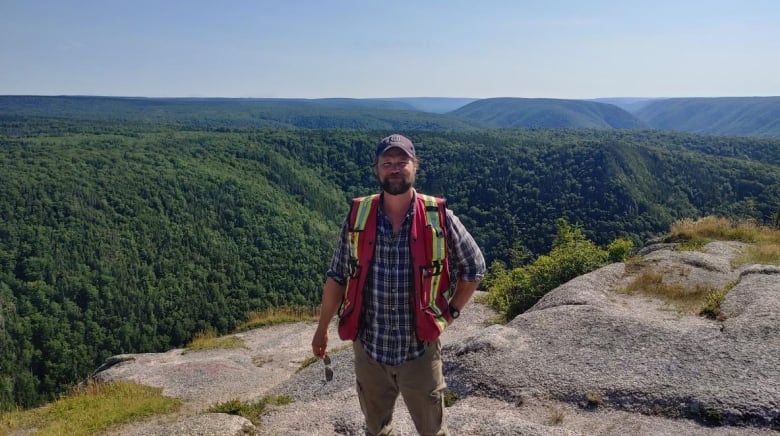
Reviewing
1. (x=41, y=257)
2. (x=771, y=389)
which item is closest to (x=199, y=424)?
(x=771, y=389)

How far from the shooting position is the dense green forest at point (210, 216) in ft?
222

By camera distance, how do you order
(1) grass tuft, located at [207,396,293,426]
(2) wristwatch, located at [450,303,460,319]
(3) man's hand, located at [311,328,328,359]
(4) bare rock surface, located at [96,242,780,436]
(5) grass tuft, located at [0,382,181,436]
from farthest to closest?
1. (5) grass tuft, located at [0,382,181,436]
2. (1) grass tuft, located at [207,396,293,426]
3. (4) bare rock surface, located at [96,242,780,436]
4. (3) man's hand, located at [311,328,328,359]
5. (2) wristwatch, located at [450,303,460,319]

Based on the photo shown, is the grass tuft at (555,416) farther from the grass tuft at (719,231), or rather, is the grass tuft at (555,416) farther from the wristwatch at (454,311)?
the grass tuft at (719,231)

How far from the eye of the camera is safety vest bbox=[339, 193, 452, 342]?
379cm

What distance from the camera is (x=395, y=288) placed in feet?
12.5

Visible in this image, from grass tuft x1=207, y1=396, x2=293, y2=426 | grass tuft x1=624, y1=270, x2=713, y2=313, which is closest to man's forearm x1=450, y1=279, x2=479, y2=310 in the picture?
grass tuft x1=207, y1=396, x2=293, y2=426

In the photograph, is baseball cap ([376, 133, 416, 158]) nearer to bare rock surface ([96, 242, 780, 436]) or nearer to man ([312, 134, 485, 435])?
man ([312, 134, 485, 435])

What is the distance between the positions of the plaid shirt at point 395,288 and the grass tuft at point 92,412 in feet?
21.9

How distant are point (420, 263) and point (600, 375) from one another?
440 cm

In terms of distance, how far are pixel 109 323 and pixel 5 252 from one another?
21.3m

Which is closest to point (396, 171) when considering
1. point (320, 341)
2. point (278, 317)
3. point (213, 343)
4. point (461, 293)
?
point (461, 293)

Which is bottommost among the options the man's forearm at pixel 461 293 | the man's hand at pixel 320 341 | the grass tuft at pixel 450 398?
the grass tuft at pixel 450 398

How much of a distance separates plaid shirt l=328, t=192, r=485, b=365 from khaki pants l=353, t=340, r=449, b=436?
9 cm

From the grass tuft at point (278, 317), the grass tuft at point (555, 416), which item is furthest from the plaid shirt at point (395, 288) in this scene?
the grass tuft at point (278, 317)
